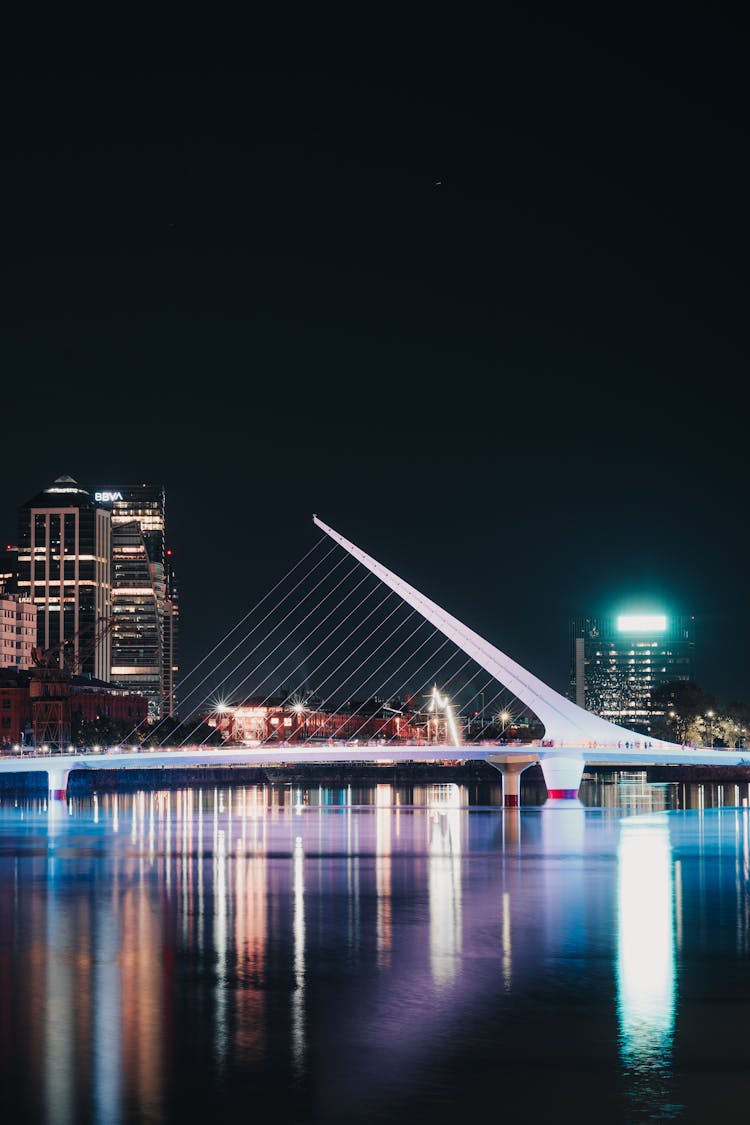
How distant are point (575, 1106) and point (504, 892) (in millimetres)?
19765

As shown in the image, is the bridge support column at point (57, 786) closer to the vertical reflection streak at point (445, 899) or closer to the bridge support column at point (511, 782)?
the bridge support column at point (511, 782)

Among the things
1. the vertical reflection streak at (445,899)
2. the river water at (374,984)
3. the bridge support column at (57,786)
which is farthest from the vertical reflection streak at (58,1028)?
the bridge support column at (57,786)

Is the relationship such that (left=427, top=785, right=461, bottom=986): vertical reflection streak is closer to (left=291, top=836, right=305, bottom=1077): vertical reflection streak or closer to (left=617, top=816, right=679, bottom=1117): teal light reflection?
(left=291, top=836, right=305, bottom=1077): vertical reflection streak

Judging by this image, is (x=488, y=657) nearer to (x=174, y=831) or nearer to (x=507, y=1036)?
(x=174, y=831)

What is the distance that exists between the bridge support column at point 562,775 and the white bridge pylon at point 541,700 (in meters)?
1.25

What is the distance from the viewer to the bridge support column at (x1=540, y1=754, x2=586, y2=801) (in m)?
81.8

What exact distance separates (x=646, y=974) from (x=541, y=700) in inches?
2255

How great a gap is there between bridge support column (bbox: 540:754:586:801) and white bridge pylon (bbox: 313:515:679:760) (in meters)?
1.25

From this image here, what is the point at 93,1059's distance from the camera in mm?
16156

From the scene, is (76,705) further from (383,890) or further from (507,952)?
(507,952)

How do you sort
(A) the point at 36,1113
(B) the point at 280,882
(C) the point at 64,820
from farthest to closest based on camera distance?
(C) the point at 64,820 < (B) the point at 280,882 < (A) the point at 36,1113

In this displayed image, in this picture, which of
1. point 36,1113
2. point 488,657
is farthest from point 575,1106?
point 488,657

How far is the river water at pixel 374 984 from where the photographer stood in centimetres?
1480

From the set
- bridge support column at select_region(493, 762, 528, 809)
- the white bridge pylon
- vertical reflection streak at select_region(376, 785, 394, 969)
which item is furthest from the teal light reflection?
bridge support column at select_region(493, 762, 528, 809)
